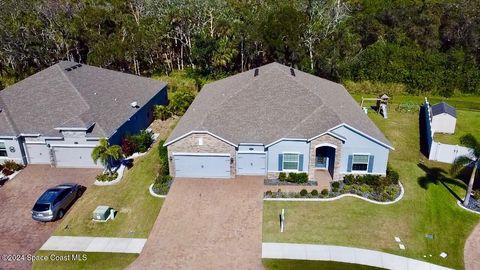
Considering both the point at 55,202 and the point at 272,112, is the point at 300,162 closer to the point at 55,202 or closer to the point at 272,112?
the point at 272,112

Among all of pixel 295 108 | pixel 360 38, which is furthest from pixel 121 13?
pixel 295 108

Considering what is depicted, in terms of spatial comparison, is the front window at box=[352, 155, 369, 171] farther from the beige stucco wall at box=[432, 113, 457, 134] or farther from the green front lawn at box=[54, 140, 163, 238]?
the green front lawn at box=[54, 140, 163, 238]

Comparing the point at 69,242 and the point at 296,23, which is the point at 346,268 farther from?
the point at 296,23

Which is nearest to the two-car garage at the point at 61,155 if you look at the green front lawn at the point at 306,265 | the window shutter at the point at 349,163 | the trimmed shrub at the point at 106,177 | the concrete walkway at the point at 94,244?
the trimmed shrub at the point at 106,177

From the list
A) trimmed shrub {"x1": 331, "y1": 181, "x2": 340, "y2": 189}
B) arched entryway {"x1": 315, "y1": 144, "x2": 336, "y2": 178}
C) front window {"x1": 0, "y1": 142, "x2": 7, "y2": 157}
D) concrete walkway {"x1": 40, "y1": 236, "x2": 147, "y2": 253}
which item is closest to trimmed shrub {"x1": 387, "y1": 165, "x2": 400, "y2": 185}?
trimmed shrub {"x1": 331, "y1": 181, "x2": 340, "y2": 189}

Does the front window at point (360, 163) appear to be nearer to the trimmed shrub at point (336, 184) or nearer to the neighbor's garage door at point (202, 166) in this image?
the trimmed shrub at point (336, 184)

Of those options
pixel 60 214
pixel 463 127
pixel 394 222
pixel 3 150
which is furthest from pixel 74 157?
pixel 463 127
